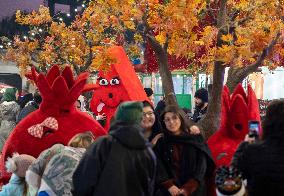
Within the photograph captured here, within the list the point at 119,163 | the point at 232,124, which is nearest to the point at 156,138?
the point at 232,124

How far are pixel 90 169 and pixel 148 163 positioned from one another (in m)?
0.51

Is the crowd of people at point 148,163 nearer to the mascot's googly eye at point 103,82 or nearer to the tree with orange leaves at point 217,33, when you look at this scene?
the tree with orange leaves at point 217,33

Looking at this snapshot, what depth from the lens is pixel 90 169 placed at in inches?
148

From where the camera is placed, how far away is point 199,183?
5.28m

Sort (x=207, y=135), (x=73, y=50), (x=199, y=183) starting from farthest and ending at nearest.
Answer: (x=73, y=50)
(x=207, y=135)
(x=199, y=183)

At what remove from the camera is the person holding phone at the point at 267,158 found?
11.0 feet

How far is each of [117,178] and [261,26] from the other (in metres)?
3.25

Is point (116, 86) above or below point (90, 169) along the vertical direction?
above

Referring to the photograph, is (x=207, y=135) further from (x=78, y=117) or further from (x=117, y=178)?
(x=117, y=178)

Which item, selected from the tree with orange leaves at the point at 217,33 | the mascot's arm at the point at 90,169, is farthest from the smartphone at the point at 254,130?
the tree with orange leaves at the point at 217,33

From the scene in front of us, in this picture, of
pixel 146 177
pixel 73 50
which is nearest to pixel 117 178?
pixel 146 177

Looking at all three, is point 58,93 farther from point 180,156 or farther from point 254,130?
point 254,130

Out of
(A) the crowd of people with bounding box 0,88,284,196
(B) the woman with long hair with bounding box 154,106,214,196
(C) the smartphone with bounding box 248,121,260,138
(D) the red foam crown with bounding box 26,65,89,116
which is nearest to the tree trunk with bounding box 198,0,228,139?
(A) the crowd of people with bounding box 0,88,284,196

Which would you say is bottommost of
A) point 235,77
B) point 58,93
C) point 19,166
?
point 19,166
